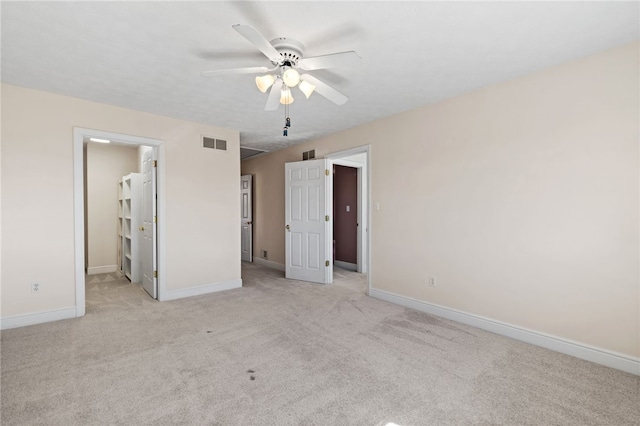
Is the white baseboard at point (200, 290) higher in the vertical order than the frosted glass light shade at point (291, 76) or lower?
lower

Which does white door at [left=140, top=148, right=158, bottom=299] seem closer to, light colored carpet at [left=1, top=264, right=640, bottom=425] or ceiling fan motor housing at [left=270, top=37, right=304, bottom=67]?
light colored carpet at [left=1, top=264, right=640, bottom=425]

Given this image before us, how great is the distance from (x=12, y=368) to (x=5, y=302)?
1162 millimetres

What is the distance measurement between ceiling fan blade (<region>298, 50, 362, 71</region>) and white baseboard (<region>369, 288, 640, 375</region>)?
9.07 feet

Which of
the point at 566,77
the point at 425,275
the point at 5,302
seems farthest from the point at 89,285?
the point at 566,77

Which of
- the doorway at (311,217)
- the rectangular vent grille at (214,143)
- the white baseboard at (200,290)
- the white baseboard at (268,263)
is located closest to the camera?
the white baseboard at (200,290)

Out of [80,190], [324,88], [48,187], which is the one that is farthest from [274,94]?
[48,187]

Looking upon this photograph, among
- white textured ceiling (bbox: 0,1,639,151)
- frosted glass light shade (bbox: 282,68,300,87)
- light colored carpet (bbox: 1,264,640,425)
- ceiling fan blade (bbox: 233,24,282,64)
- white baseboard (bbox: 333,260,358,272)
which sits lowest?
light colored carpet (bbox: 1,264,640,425)

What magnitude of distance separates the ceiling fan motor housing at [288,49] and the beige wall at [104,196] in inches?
202

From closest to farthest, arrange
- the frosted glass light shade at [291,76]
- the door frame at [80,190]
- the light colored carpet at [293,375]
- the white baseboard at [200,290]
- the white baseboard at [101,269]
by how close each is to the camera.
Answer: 1. the light colored carpet at [293,375]
2. the frosted glass light shade at [291,76]
3. the door frame at [80,190]
4. the white baseboard at [200,290]
5. the white baseboard at [101,269]

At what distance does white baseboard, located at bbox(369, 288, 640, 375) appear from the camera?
2348 mm

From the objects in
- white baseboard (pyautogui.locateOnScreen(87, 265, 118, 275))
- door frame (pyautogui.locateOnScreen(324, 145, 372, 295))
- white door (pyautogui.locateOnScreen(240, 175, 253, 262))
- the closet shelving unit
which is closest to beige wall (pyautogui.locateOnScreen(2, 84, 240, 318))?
the closet shelving unit

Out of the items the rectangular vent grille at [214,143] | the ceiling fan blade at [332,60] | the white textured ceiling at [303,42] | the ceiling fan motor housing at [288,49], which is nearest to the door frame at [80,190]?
the white textured ceiling at [303,42]

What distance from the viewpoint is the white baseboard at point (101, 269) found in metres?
5.72

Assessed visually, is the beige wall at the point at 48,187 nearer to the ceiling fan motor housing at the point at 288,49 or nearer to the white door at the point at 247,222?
the ceiling fan motor housing at the point at 288,49
